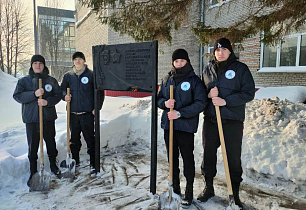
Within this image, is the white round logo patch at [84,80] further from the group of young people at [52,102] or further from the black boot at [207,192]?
the black boot at [207,192]

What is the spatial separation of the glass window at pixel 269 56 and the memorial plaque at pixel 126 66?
754 centimetres

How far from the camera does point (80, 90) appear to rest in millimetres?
3654

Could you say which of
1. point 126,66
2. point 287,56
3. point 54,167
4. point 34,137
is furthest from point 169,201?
point 287,56

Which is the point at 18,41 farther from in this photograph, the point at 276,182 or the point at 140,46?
the point at 276,182

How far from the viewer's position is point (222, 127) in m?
2.67

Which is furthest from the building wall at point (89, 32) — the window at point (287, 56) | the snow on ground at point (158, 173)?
the snow on ground at point (158, 173)

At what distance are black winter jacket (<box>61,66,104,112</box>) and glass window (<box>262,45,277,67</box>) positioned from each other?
7.68m

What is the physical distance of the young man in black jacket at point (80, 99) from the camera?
12.0 feet

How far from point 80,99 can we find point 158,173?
5.30ft

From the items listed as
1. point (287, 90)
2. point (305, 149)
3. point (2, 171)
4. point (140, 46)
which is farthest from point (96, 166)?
point (287, 90)

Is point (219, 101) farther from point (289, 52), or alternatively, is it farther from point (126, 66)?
point (289, 52)

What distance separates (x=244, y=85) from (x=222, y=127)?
1.64ft

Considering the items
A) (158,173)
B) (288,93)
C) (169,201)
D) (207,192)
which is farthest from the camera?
(288,93)

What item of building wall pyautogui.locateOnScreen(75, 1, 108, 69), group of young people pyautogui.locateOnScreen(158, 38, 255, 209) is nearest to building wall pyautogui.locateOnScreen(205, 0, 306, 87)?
group of young people pyautogui.locateOnScreen(158, 38, 255, 209)
